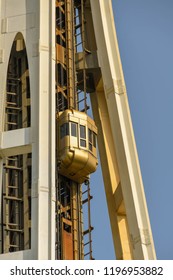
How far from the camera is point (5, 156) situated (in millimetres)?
30172

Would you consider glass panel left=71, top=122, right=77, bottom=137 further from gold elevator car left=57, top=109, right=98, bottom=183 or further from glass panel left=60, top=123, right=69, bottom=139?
glass panel left=60, top=123, right=69, bottom=139

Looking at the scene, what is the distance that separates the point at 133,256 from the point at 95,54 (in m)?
7.90

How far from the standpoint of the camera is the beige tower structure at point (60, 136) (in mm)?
29469

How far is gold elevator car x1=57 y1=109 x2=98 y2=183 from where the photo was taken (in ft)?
105

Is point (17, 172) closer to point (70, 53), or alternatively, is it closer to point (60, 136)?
point (60, 136)

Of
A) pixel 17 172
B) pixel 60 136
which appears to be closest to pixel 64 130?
pixel 60 136

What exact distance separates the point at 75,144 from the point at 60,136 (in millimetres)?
581

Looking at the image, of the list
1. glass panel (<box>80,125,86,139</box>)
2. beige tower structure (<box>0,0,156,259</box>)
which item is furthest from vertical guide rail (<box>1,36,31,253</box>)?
glass panel (<box>80,125,86,139</box>)

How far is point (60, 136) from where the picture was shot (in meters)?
32.2

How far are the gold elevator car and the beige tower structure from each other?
0.10 ft

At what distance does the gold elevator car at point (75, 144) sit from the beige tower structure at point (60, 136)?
0.10ft
